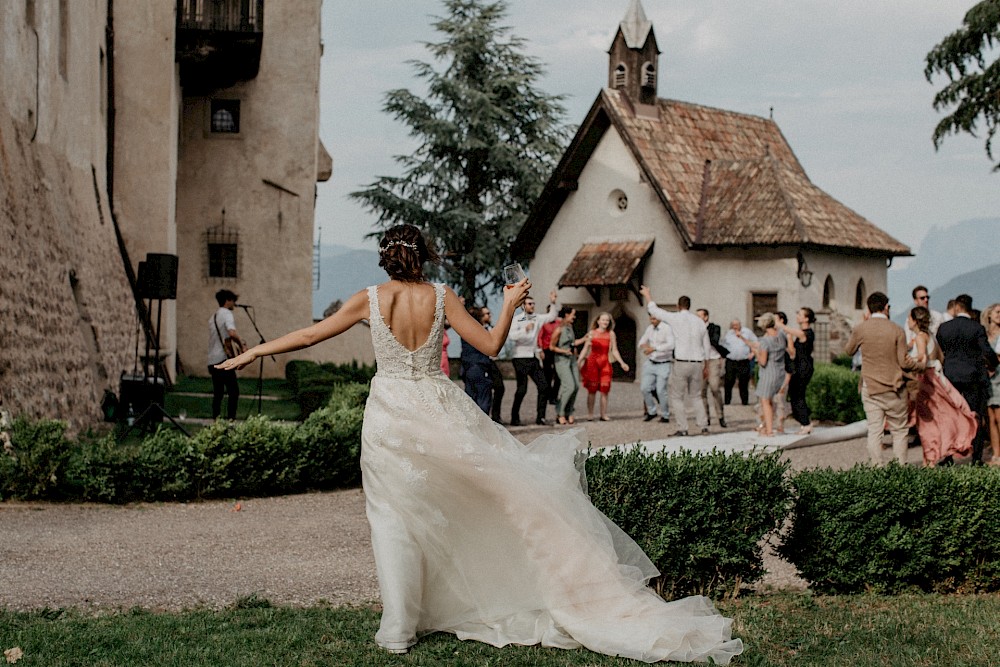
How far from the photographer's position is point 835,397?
20172mm

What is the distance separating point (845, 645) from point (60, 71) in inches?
579

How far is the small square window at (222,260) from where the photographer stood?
27625 millimetres

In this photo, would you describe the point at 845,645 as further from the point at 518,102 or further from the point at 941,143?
the point at 518,102

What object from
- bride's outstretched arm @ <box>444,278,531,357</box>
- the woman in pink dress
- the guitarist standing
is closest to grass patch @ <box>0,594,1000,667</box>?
bride's outstretched arm @ <box>444,278,531,357</box>

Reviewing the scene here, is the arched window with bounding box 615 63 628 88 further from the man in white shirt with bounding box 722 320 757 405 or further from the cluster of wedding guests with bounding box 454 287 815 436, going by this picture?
the cluster of wedding guests with bounding box 454 287 815 436

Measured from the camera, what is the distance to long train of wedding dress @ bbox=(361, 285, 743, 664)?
5523mm

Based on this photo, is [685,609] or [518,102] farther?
[518,102]

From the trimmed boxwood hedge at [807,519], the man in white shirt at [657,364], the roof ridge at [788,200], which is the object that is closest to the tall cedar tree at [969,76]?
the roof ridge at [788,200]

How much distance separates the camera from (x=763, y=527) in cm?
688

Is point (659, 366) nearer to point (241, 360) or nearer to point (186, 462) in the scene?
point (186, 462)

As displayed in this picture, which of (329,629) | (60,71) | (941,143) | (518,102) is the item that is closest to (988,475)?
(329,629)

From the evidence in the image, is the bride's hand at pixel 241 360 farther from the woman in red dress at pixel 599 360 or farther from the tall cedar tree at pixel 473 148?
the tall cedar tree at pixel 473 148

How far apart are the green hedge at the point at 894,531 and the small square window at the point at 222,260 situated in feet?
72.4

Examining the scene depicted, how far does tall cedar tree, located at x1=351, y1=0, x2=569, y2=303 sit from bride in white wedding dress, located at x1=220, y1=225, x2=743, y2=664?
35.6 m
